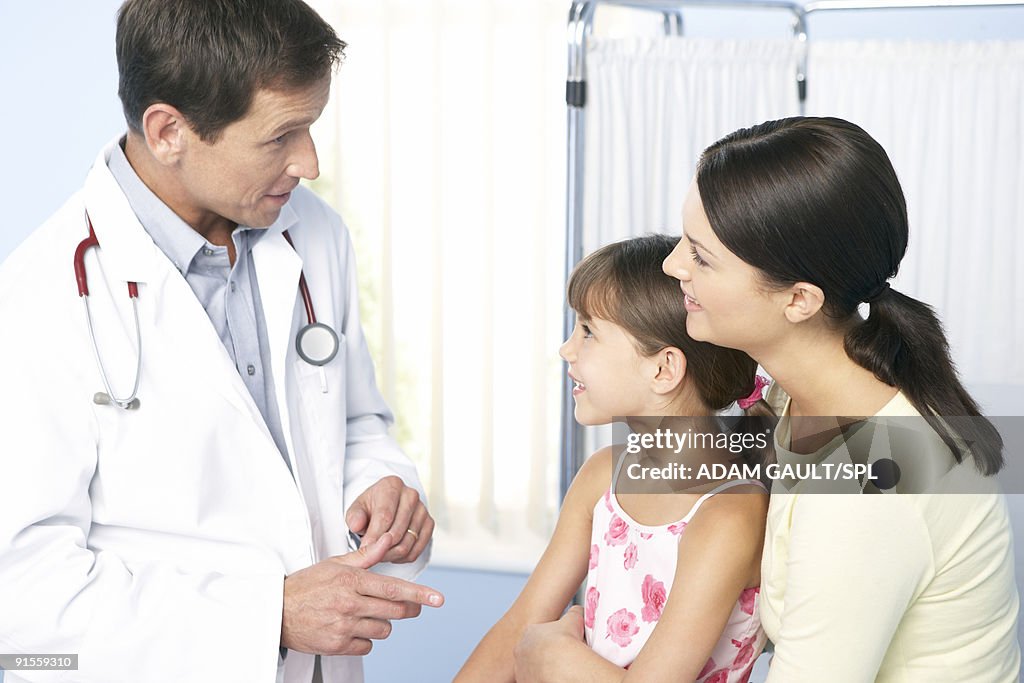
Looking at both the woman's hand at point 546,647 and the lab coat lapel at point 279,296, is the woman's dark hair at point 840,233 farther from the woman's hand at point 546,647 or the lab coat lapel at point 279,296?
the lab coat lapel at point 279,296

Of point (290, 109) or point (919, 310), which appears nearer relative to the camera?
point (919, 310)

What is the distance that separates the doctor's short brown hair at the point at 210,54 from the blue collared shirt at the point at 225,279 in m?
0.12

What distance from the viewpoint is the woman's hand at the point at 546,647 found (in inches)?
49.3

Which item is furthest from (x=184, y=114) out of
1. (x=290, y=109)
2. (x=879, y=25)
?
(x=879, y=25)

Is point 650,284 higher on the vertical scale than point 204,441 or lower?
higher

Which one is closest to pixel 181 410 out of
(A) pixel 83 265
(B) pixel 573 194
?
(A) pixel 83 265

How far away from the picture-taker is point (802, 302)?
112 centimetres

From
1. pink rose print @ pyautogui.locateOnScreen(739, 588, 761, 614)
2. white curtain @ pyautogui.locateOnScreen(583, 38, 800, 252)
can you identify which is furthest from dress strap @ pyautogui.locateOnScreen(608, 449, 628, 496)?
white curtain @ pyautogui.locateOnScreen(583, 38, 800, 252)

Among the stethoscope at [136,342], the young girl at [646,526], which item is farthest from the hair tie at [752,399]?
the stethoscope at [136,342]

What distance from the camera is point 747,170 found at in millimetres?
1102

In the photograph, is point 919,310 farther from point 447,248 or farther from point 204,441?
point 447,248

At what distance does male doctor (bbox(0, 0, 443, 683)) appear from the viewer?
1.27 meters

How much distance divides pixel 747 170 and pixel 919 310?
260 mm

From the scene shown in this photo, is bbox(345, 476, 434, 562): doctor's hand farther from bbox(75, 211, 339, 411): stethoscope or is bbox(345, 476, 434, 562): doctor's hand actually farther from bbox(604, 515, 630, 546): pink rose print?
bbox(604, 515, 630, 546): pink rose print
